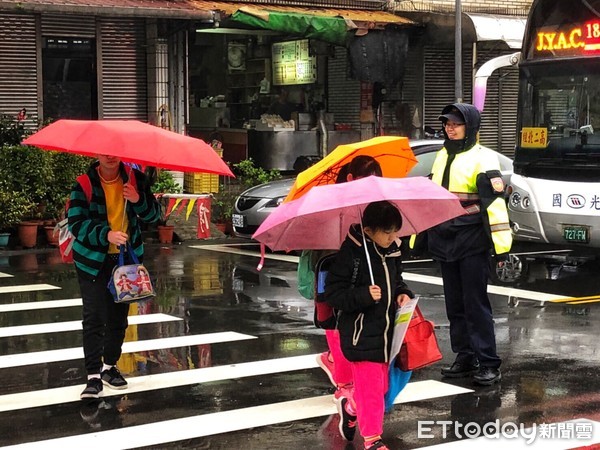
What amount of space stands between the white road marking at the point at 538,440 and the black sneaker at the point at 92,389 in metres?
2.43

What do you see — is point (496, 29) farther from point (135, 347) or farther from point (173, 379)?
point (173, 379)

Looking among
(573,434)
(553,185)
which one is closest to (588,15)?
(553,185)

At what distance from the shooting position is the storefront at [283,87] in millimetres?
20719

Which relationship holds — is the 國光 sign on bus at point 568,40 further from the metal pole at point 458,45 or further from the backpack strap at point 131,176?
the backpack strap at point 131,176

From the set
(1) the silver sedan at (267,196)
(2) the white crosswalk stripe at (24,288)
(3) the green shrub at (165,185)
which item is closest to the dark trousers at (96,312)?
(2) the white crosswalk stripe at (24,288)

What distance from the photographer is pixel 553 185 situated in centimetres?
1354

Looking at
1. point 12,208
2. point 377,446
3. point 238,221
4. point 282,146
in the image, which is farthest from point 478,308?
point 282,146

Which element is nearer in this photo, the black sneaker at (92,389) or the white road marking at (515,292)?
the black sneaker at (92,389)

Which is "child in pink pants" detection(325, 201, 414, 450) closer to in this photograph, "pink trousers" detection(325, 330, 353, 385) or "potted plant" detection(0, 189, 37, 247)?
"pink trousers" detection(325, 330, 353, 385)

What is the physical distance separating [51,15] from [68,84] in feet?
4.27

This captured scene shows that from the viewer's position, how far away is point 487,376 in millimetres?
7684

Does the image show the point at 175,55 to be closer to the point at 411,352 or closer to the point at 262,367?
the point at 262,367

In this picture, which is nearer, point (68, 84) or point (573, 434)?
point (573, 434)

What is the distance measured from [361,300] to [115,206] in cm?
235
